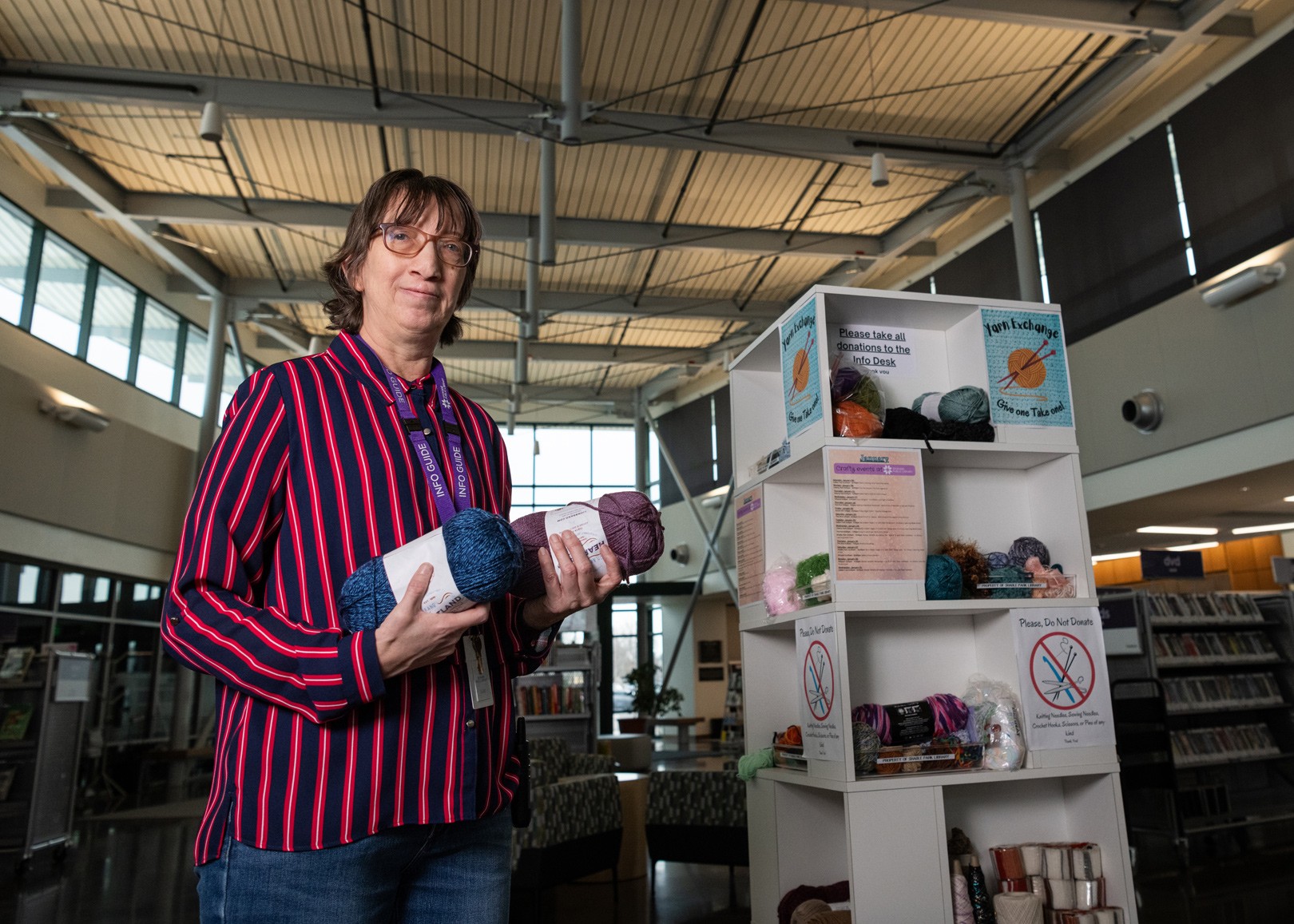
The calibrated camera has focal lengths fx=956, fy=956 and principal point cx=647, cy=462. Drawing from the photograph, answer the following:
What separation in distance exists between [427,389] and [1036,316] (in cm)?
243

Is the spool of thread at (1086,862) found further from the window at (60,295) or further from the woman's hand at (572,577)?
the window at (60,295)

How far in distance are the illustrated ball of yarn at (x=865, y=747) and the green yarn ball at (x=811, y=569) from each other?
432 millimetres

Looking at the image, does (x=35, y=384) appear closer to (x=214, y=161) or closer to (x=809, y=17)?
(x=214, y=161)

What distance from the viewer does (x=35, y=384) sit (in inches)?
404

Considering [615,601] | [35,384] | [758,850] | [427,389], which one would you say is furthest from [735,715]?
[427,389]

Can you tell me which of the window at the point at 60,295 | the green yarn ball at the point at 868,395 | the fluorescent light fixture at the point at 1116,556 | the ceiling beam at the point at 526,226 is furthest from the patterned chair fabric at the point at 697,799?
the fluorescent light fixture at the point at 1116,556

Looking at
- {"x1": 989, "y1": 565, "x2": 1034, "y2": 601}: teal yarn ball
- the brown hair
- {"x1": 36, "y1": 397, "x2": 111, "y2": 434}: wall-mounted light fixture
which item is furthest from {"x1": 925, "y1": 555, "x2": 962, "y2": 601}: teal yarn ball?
{"x1": 36, "y1": 397, "x2": 111, "y2": 434}: wall-mounted light fixture

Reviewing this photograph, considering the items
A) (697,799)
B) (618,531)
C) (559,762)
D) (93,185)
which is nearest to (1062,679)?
(618,531)

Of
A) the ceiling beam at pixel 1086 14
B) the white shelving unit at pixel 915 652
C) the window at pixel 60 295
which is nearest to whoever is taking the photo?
the white shelving unit at pixel 915 652

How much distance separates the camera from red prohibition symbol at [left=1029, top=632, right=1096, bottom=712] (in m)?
2.75

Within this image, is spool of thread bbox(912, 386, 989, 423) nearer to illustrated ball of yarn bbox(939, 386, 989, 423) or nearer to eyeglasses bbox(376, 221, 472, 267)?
illustrated ball of yarn bbox(939, 386, 989, 423)

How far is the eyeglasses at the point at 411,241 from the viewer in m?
1.20

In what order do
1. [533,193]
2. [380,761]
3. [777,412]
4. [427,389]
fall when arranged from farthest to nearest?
[533,193], [777,412], [427,389], [380,761]

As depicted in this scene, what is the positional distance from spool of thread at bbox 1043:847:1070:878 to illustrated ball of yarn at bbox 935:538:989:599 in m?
0.72
